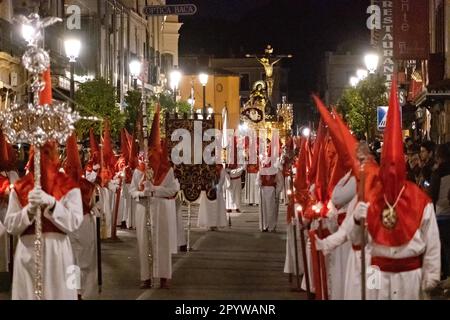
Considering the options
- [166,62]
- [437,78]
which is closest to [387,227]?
[437,78]

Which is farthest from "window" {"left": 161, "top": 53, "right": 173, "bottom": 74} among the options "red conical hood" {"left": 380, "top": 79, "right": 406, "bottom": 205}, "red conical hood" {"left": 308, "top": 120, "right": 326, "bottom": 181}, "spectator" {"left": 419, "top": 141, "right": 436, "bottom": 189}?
"red conical hood" {"left": 380, "top": 79, "right": 406, "bottom": 205}

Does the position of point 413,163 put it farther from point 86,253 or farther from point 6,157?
point 6,157

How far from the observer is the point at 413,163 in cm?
1709

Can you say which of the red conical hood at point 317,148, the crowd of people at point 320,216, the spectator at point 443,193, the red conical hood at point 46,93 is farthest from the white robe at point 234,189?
the red conical hood at point 46,93

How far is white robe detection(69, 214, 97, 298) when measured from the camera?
45.0ft

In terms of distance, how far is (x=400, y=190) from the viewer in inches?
336

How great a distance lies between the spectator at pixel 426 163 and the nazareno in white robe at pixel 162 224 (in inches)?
151

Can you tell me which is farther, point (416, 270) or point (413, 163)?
point (413, 163)

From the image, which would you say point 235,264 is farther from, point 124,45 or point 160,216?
point 124,45

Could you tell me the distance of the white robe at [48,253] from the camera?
9102mm

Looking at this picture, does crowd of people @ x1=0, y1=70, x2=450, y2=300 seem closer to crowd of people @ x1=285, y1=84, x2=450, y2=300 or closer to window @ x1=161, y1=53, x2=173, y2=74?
crowd of people @ x1=285, y1=84, x2=450, y2=300

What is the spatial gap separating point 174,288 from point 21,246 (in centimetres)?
560

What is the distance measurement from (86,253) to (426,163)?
5511mm

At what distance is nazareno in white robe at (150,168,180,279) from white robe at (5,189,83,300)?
5587 mm
